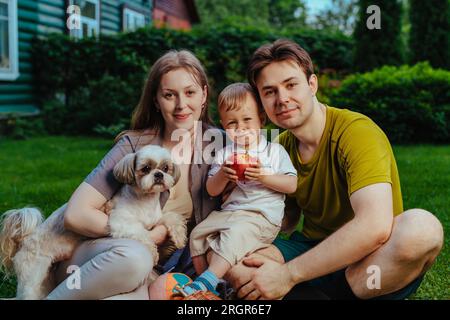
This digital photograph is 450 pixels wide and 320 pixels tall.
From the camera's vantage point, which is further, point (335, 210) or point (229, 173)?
point (335, 210)

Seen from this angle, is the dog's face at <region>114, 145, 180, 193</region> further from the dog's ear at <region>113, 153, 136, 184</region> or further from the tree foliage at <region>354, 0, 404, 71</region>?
the tree foliage at <region>354, 0, 404, 71</region>

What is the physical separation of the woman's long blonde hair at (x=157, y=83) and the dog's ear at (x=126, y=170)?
0.32 metres

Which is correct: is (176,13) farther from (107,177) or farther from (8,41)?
(107,177)

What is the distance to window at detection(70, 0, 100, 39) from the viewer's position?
14.7 metres

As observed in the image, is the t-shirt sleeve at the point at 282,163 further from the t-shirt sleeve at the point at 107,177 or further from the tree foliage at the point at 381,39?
the tree foliage at the point at 381,39

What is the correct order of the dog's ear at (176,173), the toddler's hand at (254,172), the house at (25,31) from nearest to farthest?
the toddler's hand at (254,172), the dog's ear at (176,173), the house at (25,31)

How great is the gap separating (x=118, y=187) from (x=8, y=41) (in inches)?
387

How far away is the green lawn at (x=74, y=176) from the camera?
3.90 metres

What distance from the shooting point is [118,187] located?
3.01m

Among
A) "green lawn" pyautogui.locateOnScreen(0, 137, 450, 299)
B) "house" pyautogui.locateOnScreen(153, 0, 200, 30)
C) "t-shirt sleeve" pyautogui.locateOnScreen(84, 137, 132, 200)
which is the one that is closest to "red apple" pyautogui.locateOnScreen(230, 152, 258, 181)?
"t-shirt sleeve" pyautogui.locateOnScreen(84, 137, 132, 200)

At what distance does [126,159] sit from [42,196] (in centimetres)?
337

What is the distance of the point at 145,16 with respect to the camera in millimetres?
20672

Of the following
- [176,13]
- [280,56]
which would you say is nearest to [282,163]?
[280,56]

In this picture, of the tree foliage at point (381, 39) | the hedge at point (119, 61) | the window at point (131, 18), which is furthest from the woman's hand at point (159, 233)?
the window at point (131, 18)
